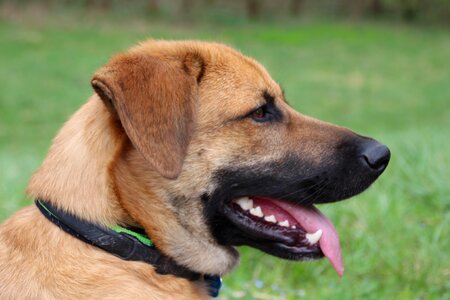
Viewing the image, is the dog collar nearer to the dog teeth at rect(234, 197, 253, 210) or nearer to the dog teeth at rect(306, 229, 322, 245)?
the dog teeth at rect(234, 197, 253, 210)

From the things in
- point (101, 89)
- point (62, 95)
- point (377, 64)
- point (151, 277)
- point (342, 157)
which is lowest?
point (377, 64)

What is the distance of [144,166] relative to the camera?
3.24 m

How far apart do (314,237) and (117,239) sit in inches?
39.3

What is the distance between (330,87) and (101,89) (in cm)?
1915

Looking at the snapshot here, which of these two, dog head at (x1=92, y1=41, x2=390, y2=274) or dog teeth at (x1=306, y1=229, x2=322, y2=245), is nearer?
dog head at (x1=92, y1=41, x2=390, y2=274)

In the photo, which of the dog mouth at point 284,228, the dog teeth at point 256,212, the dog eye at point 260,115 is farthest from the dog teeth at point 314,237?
the dog eye at point 260,115

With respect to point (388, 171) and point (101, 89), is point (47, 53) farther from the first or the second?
point (101, 89)

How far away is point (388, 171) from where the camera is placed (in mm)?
6789

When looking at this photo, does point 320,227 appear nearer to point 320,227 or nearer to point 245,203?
point 320,227

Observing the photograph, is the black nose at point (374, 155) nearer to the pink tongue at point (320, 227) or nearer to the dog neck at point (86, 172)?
the pink tongue at point (320, 227)

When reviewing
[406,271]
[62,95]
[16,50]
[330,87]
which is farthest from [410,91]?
[406,271]

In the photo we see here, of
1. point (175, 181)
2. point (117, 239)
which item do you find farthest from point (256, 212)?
point (117, 239)

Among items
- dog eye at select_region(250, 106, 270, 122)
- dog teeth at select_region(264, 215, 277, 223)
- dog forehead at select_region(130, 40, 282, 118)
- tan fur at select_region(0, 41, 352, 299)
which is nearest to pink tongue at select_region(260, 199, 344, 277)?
dog teeth at select_region(264, 215, 277, 223)

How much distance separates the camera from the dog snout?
138 inches
